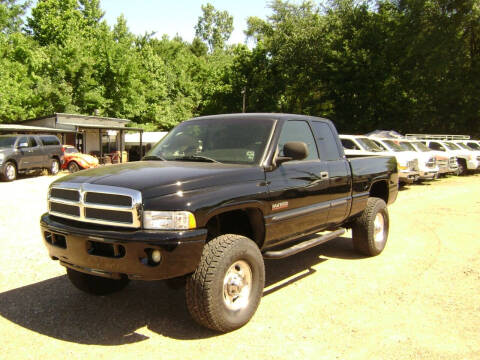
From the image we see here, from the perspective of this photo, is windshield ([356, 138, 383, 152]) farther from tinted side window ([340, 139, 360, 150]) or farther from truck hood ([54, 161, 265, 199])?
truck hood ([54, 161, 265, 199])

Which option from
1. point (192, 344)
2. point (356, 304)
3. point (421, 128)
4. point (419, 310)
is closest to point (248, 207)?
point (192, 344)

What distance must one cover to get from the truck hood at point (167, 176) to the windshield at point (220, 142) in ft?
0.77

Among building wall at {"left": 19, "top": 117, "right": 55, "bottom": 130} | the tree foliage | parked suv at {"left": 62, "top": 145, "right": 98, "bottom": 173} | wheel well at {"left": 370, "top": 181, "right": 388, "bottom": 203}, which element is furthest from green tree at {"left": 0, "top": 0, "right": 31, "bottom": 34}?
wheel well at {"left": 370, "top": 181, "right": 388, "bottom": 203}

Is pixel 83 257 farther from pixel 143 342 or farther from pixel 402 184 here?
pixel 402 184

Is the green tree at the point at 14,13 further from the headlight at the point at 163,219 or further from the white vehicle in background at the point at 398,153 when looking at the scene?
the headlight at the point at 163,219

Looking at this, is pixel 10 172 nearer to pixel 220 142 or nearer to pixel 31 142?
pixel 31 142

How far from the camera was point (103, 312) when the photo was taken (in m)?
4.28

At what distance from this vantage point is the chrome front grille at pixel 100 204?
3422 mm

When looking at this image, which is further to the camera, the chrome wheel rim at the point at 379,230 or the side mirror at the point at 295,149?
the chrome wheel rim at the point at 379,230

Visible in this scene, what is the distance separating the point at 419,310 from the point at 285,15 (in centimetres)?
4043

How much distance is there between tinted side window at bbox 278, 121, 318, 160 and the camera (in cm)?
476

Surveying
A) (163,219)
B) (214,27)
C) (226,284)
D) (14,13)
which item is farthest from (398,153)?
(214,27)

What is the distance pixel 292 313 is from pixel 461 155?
2156cm

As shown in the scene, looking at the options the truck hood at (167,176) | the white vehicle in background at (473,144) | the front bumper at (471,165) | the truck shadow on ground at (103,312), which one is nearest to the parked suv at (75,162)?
the truck shadow on ground at (103,312)
